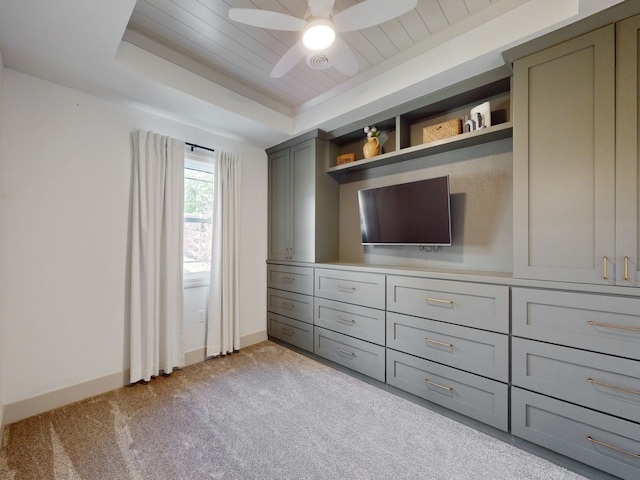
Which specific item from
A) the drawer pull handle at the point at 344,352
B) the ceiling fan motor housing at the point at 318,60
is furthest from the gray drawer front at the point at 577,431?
the ceiling fan motor housing at the point at 318,60

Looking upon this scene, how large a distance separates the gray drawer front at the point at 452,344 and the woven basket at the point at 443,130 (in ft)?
4.97

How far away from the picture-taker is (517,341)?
175 cm

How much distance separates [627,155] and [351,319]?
7.04 feet

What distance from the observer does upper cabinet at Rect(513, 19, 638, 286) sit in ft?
4.75

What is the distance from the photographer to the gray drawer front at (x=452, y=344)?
183 centimetres

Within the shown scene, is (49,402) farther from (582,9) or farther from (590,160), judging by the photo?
(582,9)

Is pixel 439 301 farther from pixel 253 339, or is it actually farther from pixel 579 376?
pixel 253 339

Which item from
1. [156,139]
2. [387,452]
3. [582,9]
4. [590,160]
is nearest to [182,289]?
[156,139]

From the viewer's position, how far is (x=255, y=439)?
181cm

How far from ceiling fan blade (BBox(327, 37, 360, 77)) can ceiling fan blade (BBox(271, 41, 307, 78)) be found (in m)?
0.17

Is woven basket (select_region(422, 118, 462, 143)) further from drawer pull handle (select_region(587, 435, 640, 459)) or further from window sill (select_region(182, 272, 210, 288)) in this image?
window sill (select_region(182, 272, 210, 288))

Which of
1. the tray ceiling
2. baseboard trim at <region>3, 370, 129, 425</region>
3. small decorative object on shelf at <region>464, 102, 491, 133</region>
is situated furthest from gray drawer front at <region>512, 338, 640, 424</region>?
baseboard trim at <region>3, 370, 129, 425</region>

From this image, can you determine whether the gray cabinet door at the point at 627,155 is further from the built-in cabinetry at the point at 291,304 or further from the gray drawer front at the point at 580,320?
the built-in cabinetry at the point at 291,304

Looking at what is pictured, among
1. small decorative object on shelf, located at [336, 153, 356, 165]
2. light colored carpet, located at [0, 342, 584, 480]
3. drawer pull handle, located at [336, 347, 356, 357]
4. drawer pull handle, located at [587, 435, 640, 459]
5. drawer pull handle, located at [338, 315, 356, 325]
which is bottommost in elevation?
light colored carpet, located at [0, 342, 584, 480]
